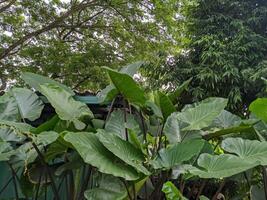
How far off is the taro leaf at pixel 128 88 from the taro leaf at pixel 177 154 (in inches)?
14.8

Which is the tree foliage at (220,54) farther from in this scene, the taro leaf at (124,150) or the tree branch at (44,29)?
the taro leaf at (124,150)

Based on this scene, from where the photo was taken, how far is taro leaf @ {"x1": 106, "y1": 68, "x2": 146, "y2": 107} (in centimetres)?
186

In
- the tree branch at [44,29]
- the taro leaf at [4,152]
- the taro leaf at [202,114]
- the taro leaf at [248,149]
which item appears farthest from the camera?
the tree branch at [44,29]

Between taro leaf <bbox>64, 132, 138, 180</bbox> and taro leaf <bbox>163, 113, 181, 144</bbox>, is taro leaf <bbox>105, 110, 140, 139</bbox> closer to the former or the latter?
taro leaf <bbox>163, 113, 181, 144</bbox>

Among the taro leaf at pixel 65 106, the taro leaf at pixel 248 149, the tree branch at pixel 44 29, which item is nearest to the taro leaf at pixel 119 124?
the taro leaf at pixel 65 106

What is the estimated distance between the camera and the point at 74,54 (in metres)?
9.55

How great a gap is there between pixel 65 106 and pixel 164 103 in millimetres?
569

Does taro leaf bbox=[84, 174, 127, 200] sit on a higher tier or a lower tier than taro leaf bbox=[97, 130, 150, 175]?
lower

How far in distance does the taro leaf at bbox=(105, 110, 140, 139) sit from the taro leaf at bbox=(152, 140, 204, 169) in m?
0.32

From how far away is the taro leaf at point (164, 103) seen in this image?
2.04 metres

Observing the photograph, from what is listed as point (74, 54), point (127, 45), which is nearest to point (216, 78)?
point (127, 45)

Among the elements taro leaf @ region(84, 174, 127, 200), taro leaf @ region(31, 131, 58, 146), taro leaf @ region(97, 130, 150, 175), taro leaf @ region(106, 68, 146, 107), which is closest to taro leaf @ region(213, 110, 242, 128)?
taro leaf @ region(106, 68, 146, 107)

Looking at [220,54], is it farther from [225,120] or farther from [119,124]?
[119,124]

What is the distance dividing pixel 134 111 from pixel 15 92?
795 mm
